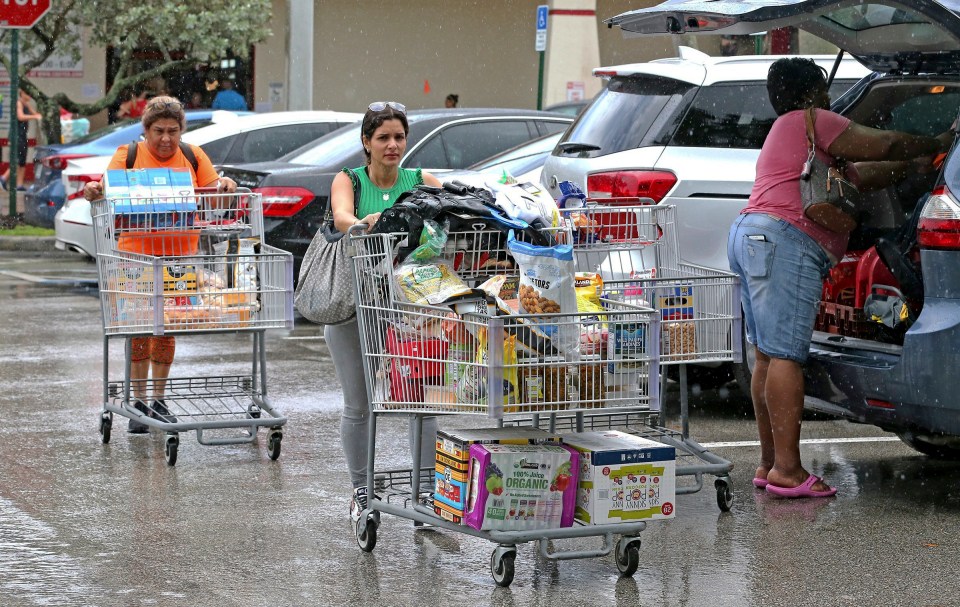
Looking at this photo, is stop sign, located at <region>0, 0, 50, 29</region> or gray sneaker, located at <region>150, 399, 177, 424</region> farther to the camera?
stop sign, located at <region>0, 0, 50, 29</region>

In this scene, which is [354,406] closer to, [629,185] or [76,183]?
[629,185]

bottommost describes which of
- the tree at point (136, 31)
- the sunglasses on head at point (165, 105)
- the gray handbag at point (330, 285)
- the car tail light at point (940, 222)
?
the gray handbag at point (330, 285)

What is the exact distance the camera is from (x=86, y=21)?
23.5 m

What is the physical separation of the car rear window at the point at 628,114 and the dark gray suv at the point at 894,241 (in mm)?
1062

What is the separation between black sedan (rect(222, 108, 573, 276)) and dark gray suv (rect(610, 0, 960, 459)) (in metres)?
5.10

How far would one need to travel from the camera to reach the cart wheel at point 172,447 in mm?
7090

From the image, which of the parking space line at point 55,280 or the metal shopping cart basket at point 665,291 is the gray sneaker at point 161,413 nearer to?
the metal shopping cart basket at point 665,291

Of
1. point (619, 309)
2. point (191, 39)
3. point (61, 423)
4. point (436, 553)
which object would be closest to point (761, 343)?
point (619, 309)

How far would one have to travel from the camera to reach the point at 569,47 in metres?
28.9

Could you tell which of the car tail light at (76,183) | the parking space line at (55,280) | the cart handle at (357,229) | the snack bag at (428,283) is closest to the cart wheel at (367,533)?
the snack bag at (428,283)

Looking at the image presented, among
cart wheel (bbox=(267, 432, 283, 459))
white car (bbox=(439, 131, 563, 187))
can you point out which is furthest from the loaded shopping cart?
white car (bbox=(439, 131, 563, 187))

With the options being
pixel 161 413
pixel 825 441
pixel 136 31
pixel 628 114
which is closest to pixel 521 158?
pixel 628 114

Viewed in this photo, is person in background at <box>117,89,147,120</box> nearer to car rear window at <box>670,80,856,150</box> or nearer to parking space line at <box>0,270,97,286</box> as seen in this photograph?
parking space line at <box>0,270,97,286</box>

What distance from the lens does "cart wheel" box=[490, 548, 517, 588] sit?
5.17 meters
